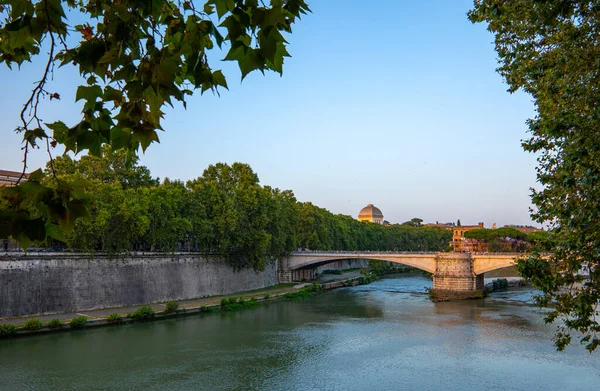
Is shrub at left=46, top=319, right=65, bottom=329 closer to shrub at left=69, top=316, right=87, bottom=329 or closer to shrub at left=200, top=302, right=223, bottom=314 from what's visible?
shrub at left=69, top=316, right=87, bottom=329

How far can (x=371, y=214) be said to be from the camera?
143 meters

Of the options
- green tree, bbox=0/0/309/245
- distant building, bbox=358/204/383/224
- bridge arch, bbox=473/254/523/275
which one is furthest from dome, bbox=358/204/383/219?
green tree, bbox=0/0/309/245

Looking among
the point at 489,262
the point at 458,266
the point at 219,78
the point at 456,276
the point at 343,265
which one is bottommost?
the point at 343,265

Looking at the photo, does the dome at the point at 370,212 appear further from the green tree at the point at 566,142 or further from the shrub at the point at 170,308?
the green tree at the point at 566,142

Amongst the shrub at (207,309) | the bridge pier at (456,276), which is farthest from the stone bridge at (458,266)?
the shrub at (207,309)

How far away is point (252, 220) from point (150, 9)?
121ft

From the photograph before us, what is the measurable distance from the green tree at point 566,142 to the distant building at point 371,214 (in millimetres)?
133099

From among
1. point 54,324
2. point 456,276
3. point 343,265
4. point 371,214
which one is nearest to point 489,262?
point 456,276

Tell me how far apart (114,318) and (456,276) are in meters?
26.6

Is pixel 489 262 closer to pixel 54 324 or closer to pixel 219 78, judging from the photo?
pixel 54 324

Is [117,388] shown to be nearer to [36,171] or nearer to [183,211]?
[36,171]

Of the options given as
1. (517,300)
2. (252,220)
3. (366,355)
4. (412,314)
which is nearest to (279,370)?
(366,355)

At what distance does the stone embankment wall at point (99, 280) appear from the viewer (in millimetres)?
24266

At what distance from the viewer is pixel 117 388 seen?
15.7 meters
